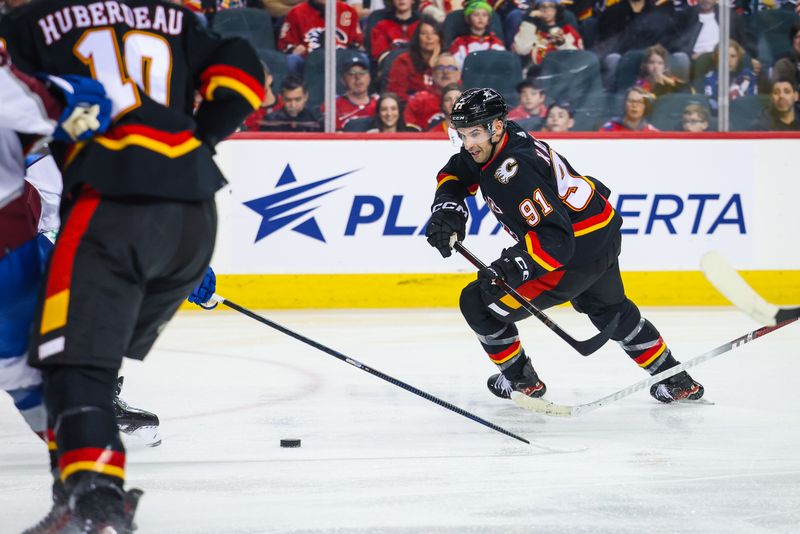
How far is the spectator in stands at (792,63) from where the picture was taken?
19.7 feet

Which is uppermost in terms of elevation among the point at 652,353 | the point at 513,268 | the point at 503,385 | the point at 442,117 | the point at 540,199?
the point at 540,199

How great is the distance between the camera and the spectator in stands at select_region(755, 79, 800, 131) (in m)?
5.99

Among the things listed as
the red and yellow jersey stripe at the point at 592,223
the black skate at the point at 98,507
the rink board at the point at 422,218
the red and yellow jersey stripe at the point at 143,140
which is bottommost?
the rink board at the point at 422,218

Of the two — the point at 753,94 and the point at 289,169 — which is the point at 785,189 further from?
the point at 289,169

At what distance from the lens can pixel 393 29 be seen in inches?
231

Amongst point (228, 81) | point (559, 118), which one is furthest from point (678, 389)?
point (559, 118)

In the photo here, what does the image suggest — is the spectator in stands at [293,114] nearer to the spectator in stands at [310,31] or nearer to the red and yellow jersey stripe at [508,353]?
the spectator in stands at [310,31]

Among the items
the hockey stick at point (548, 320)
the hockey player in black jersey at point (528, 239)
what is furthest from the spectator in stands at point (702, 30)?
the hockey stick at point (548, 320)

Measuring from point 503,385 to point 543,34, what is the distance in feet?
9.41

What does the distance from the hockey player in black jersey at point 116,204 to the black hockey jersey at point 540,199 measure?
143 cm

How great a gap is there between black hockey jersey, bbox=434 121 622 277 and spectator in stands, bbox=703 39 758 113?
2.65 m

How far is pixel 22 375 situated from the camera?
2002 mm

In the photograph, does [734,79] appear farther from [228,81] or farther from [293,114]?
[228,81]

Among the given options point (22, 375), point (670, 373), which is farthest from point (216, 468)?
point (670, 373)
